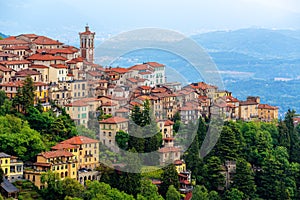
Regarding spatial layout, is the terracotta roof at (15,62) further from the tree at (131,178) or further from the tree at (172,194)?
the tree at (172,194)

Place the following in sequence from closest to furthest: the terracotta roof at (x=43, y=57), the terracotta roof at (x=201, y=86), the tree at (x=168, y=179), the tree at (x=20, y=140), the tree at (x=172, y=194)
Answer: the tree at (x=20, y=140), the tree at (x=172, y=194), the tree at (x=168, y=179), the terracotta roof at (x=43, y=57), the terracotta roof at (x=201, y=86)

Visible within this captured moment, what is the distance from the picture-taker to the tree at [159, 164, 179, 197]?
27281 millimetres

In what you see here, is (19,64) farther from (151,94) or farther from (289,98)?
(289,98)

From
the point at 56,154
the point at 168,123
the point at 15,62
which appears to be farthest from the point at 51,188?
the point at 15,62

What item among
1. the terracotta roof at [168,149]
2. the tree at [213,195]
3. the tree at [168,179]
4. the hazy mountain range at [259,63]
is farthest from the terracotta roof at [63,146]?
the hazy mountain range at [259,63]

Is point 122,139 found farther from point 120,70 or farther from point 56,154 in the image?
point 120,70

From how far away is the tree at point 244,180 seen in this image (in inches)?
1184

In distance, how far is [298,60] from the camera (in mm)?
130000

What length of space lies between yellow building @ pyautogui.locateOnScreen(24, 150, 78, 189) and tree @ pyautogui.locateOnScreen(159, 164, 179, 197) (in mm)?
3184

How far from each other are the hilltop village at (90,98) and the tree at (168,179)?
0.46 m

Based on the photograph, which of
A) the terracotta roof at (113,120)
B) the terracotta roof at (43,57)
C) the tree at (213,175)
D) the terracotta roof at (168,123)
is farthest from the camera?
the terracotta roof at (43,57)

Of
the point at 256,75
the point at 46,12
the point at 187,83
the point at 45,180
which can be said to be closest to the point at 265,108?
the point at 187,83

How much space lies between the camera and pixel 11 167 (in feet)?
80.3

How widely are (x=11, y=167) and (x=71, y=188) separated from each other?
6.25ft
